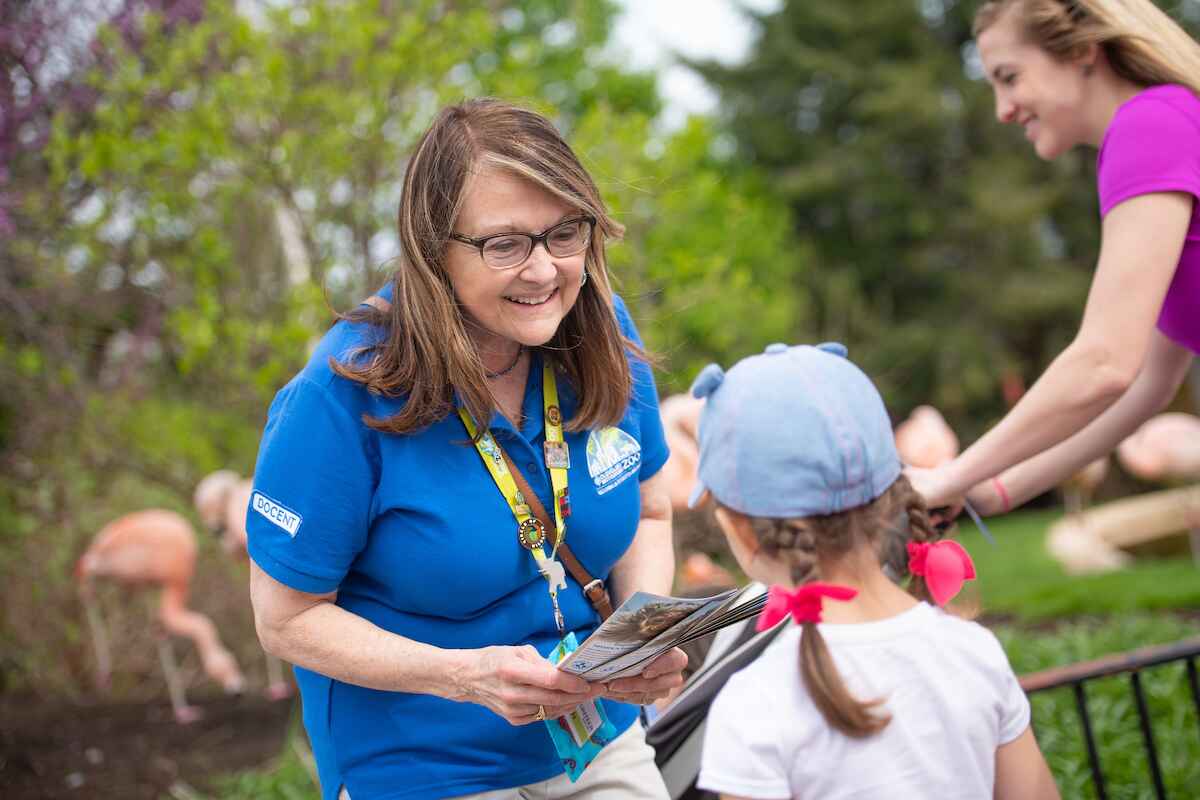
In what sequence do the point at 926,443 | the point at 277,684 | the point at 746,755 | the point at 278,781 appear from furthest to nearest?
the point at 926,443
the point at 277,684
the point at 278,781
the point at 746,755

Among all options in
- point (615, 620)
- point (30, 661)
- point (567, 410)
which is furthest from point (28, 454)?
point (615, 620)

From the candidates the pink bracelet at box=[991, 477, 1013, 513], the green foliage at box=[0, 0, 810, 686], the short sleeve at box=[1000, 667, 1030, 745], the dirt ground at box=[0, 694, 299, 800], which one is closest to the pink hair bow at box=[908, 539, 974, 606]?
the short sleeve at box=[1000, 667, 1030, 745]

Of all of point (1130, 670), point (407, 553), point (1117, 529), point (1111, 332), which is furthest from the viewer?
point (1117, 529)

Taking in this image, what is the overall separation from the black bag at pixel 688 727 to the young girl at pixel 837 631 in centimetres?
87

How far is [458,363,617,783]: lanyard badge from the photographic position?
2.05 m

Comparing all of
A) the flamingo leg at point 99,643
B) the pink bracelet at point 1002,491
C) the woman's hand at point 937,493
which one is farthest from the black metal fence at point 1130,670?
the flamingo leg at point 99,643

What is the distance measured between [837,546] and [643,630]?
334 millimetres

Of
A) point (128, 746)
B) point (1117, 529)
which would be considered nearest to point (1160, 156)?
point (128, 746)

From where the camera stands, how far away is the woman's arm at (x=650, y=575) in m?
2.03

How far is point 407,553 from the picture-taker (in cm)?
198

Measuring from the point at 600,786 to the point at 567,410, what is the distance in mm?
731

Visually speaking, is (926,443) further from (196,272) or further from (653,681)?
(653,681)

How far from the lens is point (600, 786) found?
220 centimetres

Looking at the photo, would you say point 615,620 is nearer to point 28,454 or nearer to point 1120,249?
point 1120,249
